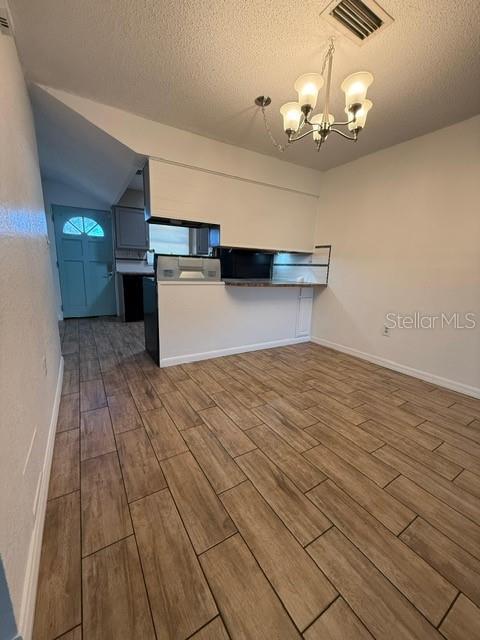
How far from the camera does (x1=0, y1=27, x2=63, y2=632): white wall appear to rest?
758mm

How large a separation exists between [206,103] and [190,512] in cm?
295

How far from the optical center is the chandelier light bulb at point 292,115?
166 cm

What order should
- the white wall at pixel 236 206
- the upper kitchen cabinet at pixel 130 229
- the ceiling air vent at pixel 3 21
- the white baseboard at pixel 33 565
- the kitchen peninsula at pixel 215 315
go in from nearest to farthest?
the white baseboard at pixel 33 565 → the ceiling air vent at pixel 3 21 → the white wall at pixel 236 206 → the kitchen peninsula at pixel 215 315 → the upper kitchen cabinet at pixel 130 229

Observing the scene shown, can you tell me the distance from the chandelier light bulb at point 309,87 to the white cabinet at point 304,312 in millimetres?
2472

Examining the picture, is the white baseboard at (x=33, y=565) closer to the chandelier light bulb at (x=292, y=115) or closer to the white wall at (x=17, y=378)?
the white wall at (x=17, y=378)

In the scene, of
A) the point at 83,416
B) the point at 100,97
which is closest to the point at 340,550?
the point at 83,416

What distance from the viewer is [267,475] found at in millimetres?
1415

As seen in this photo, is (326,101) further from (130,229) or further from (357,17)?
(130,229)

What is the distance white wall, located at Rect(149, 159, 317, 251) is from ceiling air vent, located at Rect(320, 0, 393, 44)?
1.68 meters

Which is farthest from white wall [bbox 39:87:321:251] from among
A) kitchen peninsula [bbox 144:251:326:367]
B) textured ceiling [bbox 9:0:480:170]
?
kitchen peninsula [bbox 144:251:326:367]

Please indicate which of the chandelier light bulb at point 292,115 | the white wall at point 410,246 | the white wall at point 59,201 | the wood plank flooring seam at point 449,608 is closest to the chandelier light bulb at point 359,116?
the chandelier light bulb at point 292,115

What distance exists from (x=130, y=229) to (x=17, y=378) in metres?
4.57

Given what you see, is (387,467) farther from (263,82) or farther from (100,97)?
(100,97)

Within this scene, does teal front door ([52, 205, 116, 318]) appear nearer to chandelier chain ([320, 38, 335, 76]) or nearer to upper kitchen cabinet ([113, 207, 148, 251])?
upper kitchen cabinet ([113, 207, 148, 251])
